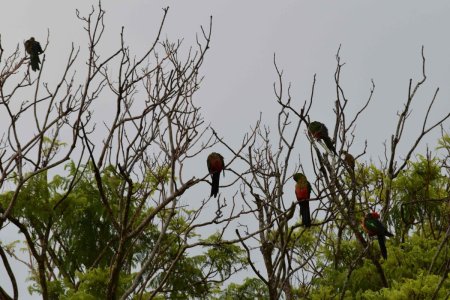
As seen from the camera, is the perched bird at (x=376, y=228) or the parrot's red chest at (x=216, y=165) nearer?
the parrot's red chest at (x=216, y=165)

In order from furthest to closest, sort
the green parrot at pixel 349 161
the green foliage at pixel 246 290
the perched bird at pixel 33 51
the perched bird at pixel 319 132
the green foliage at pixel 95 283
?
the green foliage at pixel 246 290 < the perched bird at pixel 33 51 < the perched bird at pixel 319 132 < the green parrot at pixel 349 161 < the green foliage at pixel 95 283

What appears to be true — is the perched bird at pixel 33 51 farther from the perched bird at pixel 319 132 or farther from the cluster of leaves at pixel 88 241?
the perched bird at pixel 319 132

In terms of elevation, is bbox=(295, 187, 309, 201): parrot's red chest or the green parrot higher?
the green parrot

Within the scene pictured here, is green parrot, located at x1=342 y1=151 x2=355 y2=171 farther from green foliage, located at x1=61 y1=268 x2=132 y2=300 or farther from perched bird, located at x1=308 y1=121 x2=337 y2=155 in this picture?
green foliage, located at x1=61 y1=268 x2=132 y2=300

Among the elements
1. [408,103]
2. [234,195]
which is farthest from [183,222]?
[408,103]

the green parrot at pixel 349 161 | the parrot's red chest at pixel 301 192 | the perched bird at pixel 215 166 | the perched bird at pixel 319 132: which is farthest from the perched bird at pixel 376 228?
the perched bird at pixel 215 166

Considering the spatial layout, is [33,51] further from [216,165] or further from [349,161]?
[349,161]

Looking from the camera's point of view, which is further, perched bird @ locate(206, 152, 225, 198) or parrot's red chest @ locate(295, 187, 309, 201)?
perched bird @ locate(206, 152, 225, 198)

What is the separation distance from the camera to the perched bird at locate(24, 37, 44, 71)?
319 inches

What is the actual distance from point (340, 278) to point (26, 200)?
187 inches

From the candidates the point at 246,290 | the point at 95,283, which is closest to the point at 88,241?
the point at 95,283

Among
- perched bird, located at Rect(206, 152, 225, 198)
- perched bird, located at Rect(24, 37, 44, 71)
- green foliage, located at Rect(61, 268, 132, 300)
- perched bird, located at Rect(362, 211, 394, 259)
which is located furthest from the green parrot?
perched bird, located at Rect(24, 37, 44, 71)

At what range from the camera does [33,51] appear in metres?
8.15

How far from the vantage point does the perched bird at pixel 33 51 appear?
8102 millimetres
